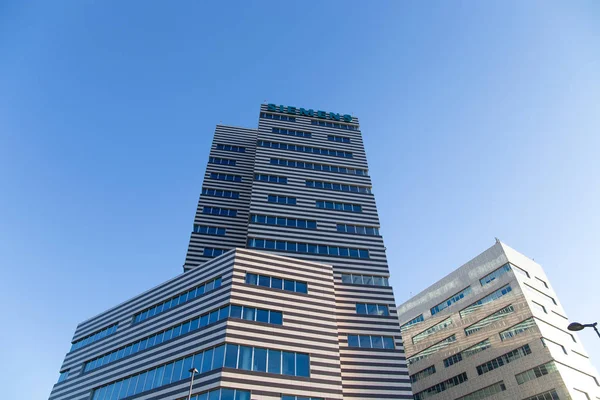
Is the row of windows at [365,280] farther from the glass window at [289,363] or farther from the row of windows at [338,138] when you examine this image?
the row of windows at [338,138]

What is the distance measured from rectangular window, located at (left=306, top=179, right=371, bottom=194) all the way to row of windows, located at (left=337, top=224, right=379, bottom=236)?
768 cm

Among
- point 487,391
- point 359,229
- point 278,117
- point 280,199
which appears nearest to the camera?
point 359,229

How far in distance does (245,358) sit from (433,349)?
5997 cm

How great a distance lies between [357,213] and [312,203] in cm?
725

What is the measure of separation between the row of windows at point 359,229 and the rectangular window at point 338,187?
7.68 metres

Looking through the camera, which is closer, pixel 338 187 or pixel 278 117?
pixel 338 187

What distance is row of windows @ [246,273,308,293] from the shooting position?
142ft

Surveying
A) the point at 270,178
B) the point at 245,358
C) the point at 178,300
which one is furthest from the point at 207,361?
the point at 270,178

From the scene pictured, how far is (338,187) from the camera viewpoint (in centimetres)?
6669

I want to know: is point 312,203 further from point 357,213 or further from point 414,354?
point 414,354

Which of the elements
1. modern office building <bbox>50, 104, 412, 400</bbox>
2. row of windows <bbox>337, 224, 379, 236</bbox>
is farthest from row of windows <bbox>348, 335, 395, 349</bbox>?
row of windows <bbox>337, 224, 379, 236</bbox>

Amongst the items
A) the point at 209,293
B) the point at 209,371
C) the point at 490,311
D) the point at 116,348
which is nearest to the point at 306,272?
the point at 209,293

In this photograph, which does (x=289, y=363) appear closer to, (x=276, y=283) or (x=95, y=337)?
(x=276, y=283)

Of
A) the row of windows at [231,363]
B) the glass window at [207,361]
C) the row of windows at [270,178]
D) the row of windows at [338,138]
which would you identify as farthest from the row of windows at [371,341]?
the row of windows at [338,138]
